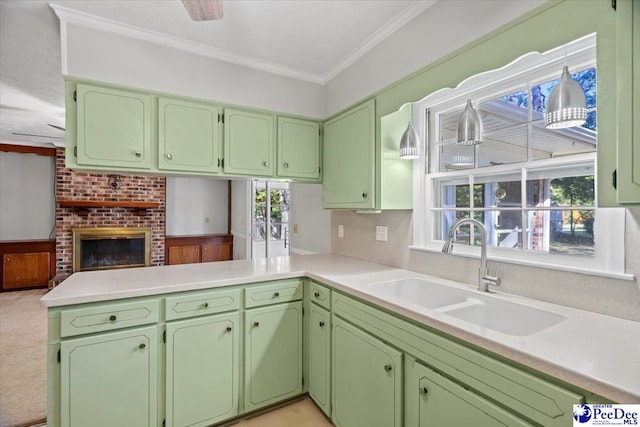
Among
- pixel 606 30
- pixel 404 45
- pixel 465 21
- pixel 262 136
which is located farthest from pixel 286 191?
pixel 606 30

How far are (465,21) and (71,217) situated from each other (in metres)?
6.36

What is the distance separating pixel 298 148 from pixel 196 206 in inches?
189

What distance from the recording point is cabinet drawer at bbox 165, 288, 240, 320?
1.71 metres

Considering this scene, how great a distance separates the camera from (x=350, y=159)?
232 centimetres

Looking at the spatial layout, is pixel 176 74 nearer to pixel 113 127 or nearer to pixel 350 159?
pixel 113 127

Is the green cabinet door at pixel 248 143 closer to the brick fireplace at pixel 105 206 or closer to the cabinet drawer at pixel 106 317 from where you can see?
the cabinet drawer at pixel 106 317

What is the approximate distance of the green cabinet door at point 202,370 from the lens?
172 centimetres

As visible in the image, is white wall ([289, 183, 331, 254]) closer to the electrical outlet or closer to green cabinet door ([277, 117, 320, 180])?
green cabinet door ([277, 117, 320, 180])

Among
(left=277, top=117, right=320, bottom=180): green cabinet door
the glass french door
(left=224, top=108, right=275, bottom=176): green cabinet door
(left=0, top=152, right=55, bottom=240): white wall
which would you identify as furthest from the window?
(left=0, top=152, right=55, bottom=240): white wall

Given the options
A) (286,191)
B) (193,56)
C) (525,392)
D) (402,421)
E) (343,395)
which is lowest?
(343,395)

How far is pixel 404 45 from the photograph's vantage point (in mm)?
1875

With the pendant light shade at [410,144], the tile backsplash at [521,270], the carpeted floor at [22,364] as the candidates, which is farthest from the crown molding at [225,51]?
the carpeted floor at [22,364]

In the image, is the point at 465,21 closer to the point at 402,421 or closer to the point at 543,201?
the point at 543,201

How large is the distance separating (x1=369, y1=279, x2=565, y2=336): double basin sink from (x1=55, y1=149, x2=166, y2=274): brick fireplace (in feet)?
16.9
